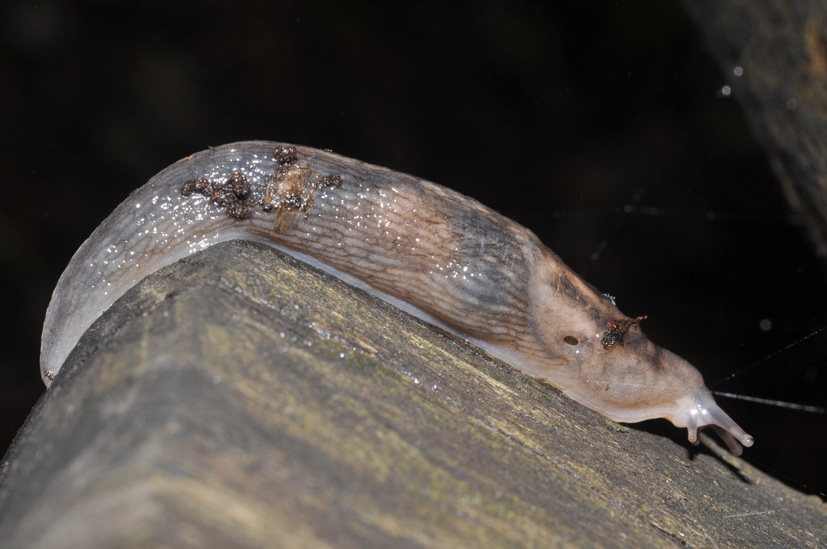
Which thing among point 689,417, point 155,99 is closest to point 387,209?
point 689,417

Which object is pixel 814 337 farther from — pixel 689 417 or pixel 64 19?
pixel 64 19

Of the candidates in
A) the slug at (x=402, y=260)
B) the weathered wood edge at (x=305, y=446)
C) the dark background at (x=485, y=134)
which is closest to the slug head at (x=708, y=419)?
the slug at (x=402, y=260)

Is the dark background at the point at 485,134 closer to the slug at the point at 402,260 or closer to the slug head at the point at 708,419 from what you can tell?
the slug head at the point at 708,419

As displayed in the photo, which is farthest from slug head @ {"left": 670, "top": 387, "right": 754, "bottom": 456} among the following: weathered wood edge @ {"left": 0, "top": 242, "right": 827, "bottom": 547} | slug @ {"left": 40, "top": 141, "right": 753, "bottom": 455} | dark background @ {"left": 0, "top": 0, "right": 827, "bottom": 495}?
dark background @ {"left": 0, "top": 0, "right": 827, "bottom": 495}

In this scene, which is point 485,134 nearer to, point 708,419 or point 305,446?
point 708,419

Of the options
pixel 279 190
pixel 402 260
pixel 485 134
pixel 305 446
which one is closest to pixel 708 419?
pixel 402 260

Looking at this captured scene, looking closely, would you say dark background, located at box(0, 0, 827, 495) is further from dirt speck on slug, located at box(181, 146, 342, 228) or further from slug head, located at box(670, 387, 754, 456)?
dirt speck on slug, located at box(181, 146, 342, 228)
